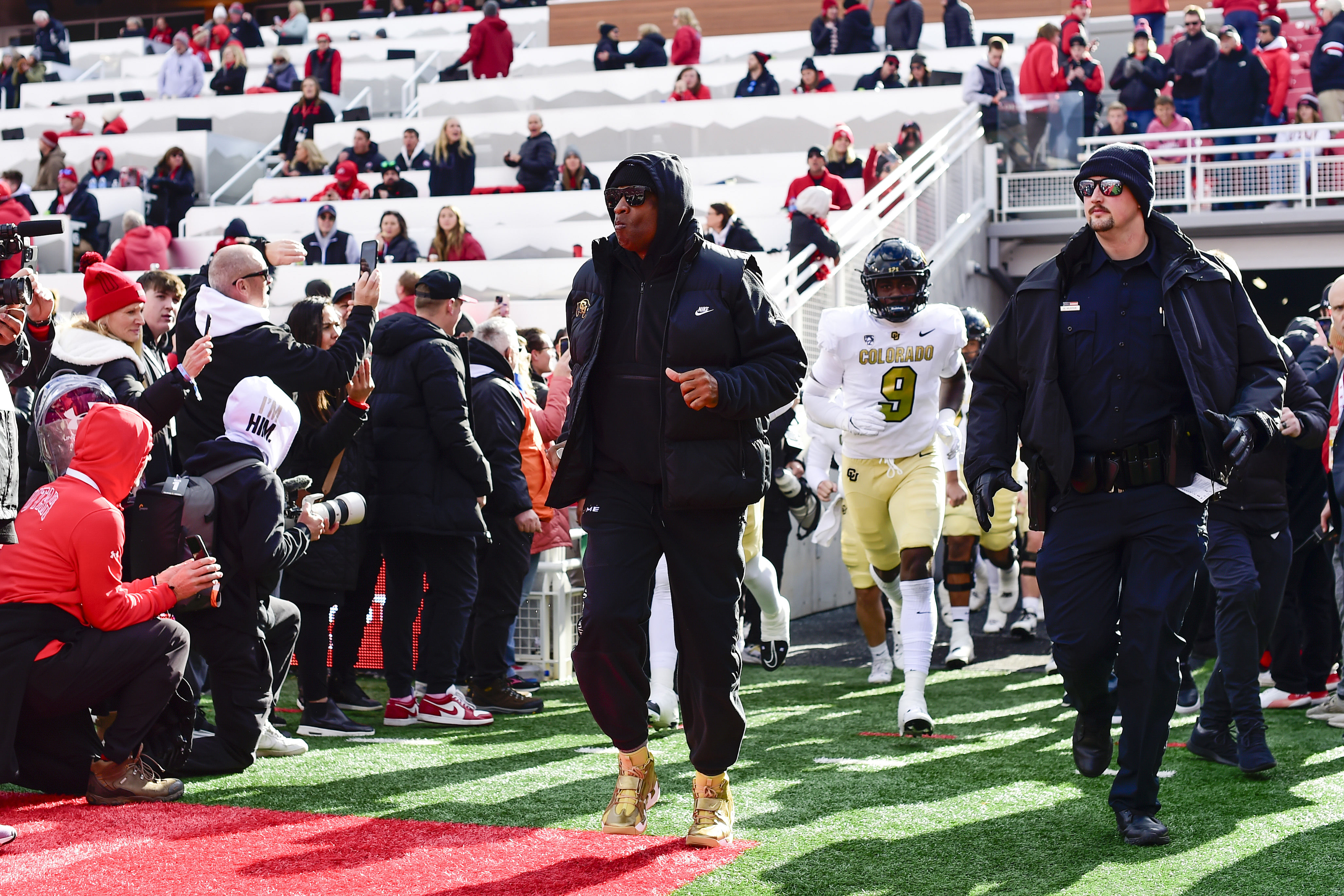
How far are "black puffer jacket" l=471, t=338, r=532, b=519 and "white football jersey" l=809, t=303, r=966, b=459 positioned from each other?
147 cm

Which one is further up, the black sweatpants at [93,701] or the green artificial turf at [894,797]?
the black sweatpants at [93,701]

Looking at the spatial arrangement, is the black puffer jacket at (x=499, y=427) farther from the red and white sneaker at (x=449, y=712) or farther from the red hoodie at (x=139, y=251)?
the red hoodie at (x=139, y=251)

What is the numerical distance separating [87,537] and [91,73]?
23.8 metres

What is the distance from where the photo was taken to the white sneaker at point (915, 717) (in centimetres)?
631

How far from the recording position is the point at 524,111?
2102 centimetres

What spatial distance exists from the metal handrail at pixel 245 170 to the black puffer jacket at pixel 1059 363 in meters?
16.7

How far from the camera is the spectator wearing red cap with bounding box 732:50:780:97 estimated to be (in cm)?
1923

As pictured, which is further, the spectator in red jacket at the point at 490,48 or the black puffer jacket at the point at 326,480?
the spectator in red jacket at the point at 490,48

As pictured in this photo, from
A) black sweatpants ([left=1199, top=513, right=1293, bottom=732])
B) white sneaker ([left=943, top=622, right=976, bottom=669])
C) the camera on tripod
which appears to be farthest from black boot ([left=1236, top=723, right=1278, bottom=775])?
the camera on tripod

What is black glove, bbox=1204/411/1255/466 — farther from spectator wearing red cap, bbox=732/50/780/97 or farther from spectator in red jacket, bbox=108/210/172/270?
spectator wearing red cap, bbox=732/50/780/97

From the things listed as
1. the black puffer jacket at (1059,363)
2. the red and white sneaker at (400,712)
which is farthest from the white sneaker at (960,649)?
the black puffer jacket at (1059,363)

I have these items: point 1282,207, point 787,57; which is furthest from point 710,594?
point 787,57

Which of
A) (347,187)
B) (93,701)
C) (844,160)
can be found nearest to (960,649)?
(93,701)

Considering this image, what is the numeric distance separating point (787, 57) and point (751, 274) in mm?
19109
